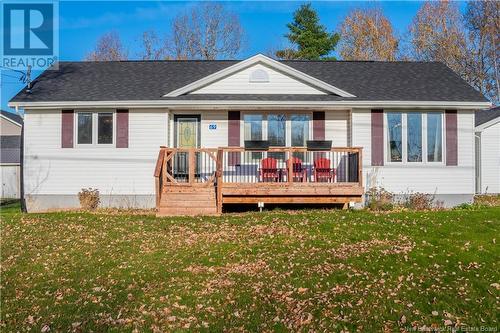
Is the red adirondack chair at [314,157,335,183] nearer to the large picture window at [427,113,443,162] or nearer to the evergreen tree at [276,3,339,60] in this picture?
the large picture window at [427,113,443,162]

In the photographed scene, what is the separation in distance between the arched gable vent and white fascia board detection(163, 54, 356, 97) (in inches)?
10.8

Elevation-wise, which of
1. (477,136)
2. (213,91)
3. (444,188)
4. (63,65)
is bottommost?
(444,188)

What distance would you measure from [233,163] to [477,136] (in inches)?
403

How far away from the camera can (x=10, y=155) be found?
2625 centimetres

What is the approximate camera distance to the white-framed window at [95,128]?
13.6 metres

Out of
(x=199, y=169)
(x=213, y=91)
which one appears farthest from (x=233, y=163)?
(x=213, y=91)

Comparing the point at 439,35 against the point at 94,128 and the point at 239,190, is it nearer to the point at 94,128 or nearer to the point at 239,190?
the point at 239,190

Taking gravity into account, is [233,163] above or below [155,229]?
above

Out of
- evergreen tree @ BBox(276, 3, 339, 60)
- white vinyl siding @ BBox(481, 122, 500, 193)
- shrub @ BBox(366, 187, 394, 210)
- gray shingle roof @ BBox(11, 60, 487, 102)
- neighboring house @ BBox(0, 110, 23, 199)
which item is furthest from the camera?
evergreen tree @ BBox(276, 3, 339, 60)

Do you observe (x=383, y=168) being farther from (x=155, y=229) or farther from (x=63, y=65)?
(x=63, y=65)

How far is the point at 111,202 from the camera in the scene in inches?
535

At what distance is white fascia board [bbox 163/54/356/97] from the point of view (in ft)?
44.5

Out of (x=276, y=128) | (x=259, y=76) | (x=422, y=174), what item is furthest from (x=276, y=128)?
(x=422, y=174)

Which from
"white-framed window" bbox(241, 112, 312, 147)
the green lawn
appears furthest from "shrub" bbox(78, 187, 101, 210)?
"white-framed window" bbox(241, 112, 312, 147)
